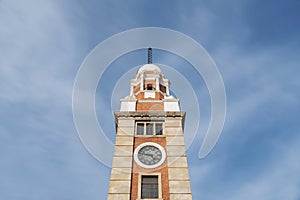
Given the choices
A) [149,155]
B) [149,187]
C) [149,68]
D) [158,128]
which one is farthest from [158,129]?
[149,68]

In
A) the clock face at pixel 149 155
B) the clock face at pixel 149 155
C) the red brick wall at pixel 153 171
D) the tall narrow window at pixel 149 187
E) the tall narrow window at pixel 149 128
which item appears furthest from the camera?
the tall narrow window at pixel 149 128

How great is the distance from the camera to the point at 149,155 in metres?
27.3

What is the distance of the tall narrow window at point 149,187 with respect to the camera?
78.4ft

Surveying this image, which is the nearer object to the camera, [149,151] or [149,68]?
[149,151]

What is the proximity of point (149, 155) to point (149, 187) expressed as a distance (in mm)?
3448

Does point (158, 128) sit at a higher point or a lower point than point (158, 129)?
higher

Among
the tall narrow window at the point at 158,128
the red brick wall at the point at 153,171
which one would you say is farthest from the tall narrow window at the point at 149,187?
the tall narrow window at the point at 158,128

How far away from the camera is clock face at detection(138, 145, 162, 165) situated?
87.5 feet

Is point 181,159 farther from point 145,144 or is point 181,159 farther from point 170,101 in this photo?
point 170,101

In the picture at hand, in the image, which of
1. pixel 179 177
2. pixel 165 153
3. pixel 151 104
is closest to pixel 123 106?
pixel 151 104

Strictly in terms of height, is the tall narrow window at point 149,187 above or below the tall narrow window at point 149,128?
below

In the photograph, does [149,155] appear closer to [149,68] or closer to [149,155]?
[149,155]

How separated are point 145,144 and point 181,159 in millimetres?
3608

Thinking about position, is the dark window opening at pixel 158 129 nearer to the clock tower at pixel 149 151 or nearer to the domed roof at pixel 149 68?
the clock tower at pixel 149 151
